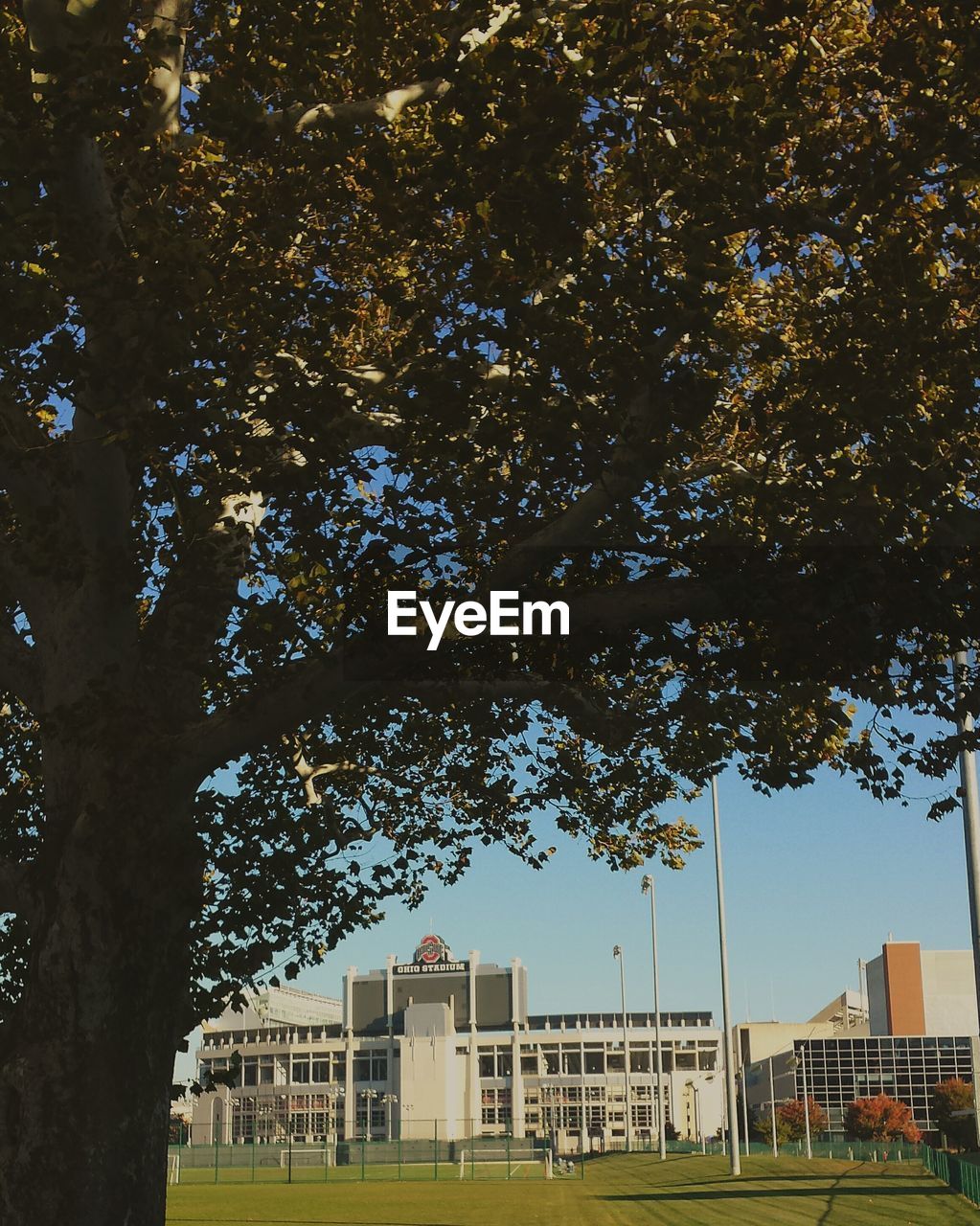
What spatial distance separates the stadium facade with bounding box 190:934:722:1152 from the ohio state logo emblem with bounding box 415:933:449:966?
16cm

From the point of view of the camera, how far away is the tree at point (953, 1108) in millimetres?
102375

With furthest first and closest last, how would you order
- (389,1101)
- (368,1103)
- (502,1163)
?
(368,1103)
(389,1101)
(502,1163)

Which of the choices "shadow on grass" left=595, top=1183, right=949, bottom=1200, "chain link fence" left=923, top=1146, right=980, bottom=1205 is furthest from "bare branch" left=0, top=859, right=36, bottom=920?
"shadow on grass" left=595, top=1183, right=949, bottom=1200

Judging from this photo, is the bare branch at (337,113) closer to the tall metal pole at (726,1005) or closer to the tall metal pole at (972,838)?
the tall metal pole at (972,838)

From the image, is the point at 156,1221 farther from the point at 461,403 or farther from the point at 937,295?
the point at 937,295

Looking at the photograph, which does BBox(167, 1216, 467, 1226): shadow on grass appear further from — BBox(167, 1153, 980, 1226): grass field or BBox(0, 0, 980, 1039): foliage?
BBox(0, 0, 980, 1039): foliage

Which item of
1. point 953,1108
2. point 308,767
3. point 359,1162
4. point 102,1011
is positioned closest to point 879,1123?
point 953,1108

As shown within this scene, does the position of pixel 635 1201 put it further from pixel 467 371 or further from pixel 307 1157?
pixel 307 1157

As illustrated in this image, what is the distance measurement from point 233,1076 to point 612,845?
346 inches

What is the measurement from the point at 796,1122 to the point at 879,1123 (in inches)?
235

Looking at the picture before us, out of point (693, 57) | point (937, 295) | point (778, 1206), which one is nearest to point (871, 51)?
point (693, 57)

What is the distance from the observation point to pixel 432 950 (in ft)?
571

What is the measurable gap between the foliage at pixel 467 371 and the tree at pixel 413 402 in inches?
2.2

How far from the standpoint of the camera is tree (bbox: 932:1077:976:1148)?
336ft
